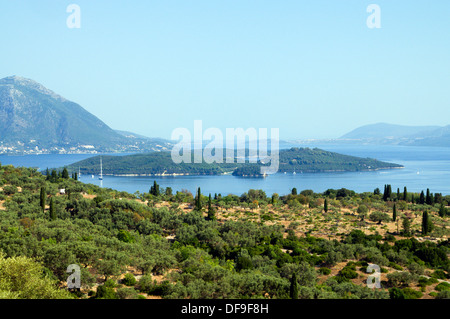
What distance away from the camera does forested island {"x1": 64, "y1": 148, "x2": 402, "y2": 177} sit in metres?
140

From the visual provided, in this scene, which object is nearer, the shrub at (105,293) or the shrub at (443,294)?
the shrub at (105,293)

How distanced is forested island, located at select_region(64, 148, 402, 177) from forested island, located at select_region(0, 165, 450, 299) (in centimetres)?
9351

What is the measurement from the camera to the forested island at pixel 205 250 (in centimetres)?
1703

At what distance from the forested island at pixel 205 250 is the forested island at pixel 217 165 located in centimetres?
9351

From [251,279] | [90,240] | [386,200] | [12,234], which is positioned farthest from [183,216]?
[386,200]

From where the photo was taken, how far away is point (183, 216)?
34.6 m

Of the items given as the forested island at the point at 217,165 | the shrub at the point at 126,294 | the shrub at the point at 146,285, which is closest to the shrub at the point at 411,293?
the shrub at the point at 146,285

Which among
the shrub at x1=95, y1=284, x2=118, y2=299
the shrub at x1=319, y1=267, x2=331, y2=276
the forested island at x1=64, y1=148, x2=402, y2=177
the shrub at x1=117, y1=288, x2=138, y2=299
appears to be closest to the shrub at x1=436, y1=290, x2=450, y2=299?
the shrub at x1=319, y1=267, x2=331, y2=276

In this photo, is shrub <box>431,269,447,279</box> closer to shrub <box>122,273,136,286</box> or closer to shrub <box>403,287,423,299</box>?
shrub <box>403,287,423,299</box>

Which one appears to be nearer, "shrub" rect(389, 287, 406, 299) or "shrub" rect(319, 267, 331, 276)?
"shrub" rect(389, 287, 406, 299)

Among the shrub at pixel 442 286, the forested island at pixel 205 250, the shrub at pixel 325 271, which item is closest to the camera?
the forested island at pixel 205 250

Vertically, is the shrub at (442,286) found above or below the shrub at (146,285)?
below

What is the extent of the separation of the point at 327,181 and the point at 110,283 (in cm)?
A: 10457

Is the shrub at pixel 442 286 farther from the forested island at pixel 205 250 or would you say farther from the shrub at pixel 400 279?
the shrub at pixel 400 279
